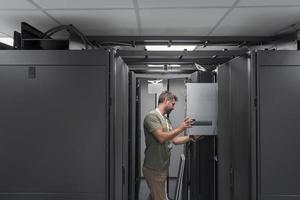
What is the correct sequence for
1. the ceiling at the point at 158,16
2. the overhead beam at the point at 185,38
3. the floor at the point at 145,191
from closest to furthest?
the ceiling at the point at 158,16 → the overhead beam at the point at 185,38 → the floor at the point at 145,191

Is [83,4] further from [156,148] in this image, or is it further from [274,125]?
[156,148]

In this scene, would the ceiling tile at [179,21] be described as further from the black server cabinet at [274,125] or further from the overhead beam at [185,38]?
the black server cabinet at [274,125]

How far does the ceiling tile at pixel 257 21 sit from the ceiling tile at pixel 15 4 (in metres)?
1.36

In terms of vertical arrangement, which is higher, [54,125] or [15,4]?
[15,4]

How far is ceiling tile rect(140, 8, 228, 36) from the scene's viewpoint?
79.5 inches

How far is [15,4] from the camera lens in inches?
71.4

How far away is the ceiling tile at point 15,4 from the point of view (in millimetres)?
1754

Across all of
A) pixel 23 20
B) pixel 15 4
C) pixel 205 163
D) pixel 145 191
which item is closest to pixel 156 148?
pixel 205 163

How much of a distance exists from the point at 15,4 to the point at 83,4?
1.41 ft

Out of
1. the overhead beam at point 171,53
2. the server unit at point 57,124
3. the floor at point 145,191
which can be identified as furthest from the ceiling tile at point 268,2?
the floor at point 145,191

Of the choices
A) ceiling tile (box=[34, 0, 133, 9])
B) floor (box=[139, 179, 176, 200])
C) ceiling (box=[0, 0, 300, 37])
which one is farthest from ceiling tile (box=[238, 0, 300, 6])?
floor (box=[139, 179, 176, 200])

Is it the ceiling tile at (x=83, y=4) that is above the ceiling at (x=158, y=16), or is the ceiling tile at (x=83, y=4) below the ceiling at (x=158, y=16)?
below

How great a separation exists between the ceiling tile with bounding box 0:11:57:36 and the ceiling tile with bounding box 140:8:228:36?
0.75 metres

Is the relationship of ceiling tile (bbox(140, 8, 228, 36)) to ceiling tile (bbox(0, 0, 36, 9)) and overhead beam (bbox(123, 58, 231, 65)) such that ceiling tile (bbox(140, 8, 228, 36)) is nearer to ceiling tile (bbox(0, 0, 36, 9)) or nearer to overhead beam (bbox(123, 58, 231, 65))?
overhead beam (bbox(123, 58, 231, 65))
